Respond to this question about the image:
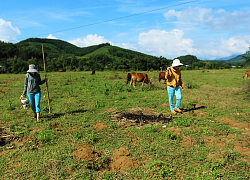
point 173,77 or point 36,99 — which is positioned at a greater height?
point 173,77

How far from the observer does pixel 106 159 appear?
13.2 feet

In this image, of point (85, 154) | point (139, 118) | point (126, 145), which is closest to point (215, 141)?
point (126, 145)

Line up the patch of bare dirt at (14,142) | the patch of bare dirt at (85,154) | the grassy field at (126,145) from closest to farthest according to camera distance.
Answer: the grassy field at (126,145) < the patch of bare dirt at (85,154) < the patch of bare dirt at (14,142)

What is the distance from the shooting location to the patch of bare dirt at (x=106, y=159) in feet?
12.5

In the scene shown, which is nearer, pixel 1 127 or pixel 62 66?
pixel 1 127

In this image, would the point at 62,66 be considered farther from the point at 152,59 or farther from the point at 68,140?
the point at 68,140

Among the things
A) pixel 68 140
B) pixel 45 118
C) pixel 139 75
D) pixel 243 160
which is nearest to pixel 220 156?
pixel 243 160

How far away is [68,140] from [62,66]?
50904 millimetres

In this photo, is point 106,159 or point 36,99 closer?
point 106,159

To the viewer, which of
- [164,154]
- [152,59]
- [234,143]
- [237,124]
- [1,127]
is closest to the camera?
[164,154]

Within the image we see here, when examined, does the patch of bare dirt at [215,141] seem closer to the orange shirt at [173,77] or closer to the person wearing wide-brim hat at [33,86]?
the orange shirt at [173,77]

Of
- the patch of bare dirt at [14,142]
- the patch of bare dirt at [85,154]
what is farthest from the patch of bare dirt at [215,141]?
the patch of bare dirt at [14,142]

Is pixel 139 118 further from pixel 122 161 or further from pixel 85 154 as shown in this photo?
pixel 85 154

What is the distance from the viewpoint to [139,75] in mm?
15141
